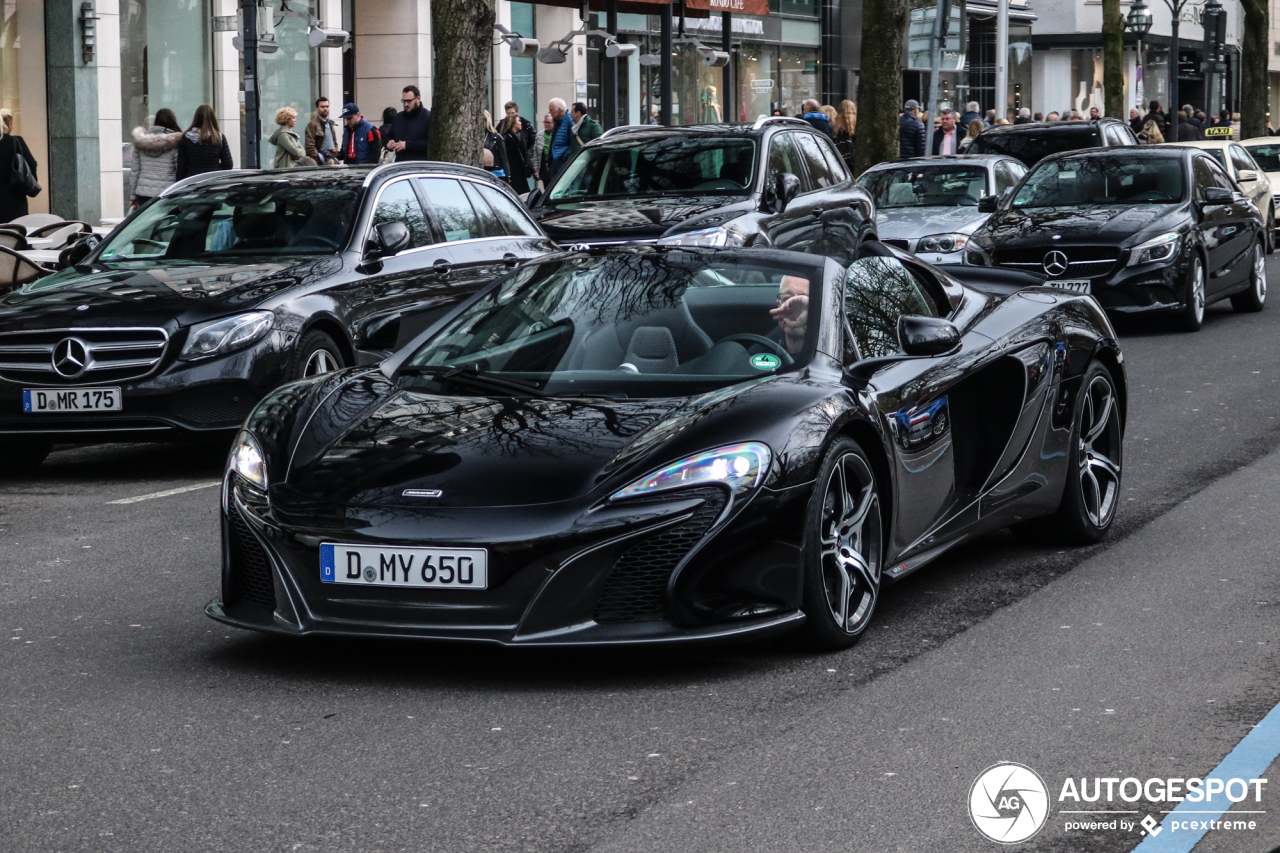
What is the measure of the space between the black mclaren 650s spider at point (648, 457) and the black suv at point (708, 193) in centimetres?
723

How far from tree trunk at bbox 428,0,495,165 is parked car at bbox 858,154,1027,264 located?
151 inches

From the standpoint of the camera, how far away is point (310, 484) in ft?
18.4

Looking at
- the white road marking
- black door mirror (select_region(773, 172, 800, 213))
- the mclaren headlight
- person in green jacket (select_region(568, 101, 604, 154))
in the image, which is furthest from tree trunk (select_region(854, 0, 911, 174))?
the mclaren headlight

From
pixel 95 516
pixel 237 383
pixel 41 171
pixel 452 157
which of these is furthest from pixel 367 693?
pixel 41 171

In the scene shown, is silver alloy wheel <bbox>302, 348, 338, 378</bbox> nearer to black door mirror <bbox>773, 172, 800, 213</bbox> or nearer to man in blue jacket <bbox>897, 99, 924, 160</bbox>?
black door mirror <bbox>773, 172, 800, 213</bbox>

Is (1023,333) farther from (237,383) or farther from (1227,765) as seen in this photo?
(237,383)

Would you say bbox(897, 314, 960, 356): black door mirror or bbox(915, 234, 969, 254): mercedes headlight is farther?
bbox(915, 234, 969, 254): mercedes headlight

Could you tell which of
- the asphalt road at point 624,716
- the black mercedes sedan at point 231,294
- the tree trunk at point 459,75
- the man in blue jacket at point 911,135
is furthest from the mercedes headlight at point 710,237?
the man in blue jacket at point 911,135

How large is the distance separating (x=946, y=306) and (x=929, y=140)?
2292 cm

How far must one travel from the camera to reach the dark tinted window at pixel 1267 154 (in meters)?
31.3

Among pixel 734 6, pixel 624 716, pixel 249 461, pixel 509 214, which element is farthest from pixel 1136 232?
pixel 734 6

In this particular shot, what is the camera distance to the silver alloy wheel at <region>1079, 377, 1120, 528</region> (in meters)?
7.75

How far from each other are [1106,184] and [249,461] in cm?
1323

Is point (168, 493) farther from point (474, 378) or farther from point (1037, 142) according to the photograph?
point (1037, 142)
